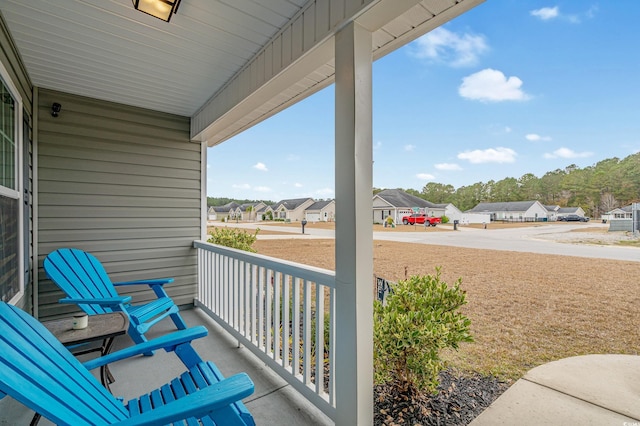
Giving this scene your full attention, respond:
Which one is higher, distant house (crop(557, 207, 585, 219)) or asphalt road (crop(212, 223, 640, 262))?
distant house (crop(557, 207, 585, 219))

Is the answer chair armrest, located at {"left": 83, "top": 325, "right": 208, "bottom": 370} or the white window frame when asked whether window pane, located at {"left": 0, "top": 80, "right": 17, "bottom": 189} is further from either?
chair armrest, located at {"left": 83, "top": 325, "right": 208, "bottom": 370}

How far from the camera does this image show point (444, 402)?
1.79 metres

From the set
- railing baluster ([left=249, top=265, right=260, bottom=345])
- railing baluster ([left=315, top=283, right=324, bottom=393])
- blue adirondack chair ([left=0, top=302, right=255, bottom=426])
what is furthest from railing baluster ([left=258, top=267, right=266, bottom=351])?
blue adirondack chair ([left=0, top=302, right=255, bottom=426])

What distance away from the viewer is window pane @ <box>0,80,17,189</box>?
2.17 metres

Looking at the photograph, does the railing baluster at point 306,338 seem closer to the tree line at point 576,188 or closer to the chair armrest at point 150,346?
the chair armrest at point 150,346

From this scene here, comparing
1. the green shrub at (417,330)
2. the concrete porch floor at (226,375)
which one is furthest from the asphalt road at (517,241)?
the concrete porch floor at (226,375)

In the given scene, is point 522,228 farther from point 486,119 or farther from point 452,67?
point 452,67

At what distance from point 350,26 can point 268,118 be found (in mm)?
2082

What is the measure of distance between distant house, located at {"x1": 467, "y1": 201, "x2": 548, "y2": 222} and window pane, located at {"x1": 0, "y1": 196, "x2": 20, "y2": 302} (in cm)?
321

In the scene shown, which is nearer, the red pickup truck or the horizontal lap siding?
the red pickup truck

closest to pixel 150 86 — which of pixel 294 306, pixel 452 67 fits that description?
pixel 294 306

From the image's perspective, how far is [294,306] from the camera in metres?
2.25

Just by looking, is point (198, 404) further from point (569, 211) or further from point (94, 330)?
point (569, 211)

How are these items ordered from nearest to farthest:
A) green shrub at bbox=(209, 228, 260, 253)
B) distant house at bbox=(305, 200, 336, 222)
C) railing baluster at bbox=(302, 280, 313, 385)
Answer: railing baluster at bbox=(302, 280, 313, 385) < distant house at bbox=(305, 200, 336, 222) < green shrub at bbox=(209, 228, 260, 253)
